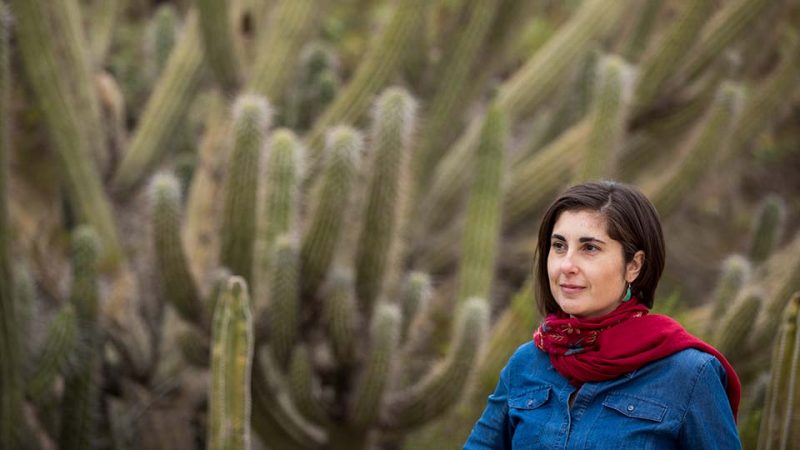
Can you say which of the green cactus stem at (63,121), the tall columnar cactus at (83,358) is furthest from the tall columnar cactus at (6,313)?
Result: the green cactus stem at (63,121)

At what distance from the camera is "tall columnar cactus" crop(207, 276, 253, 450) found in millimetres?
3154

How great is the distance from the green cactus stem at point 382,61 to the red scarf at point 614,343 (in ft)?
11.9

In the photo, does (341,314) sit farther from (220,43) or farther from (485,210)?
(220,43)

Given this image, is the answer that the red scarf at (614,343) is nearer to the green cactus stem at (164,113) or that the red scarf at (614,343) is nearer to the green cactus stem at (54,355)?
the green cactus stem at (54,355)

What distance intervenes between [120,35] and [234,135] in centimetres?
490

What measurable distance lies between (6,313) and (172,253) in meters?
0.77

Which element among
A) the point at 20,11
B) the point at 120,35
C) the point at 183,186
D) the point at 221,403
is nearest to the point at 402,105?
the point at 221,403

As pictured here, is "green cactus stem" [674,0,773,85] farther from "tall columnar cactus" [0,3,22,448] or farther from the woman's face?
the woman's face

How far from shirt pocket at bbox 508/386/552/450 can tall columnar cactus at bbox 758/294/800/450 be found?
0.94 meters

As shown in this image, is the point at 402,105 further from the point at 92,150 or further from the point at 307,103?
the point at 92,150

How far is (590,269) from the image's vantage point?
2035mm

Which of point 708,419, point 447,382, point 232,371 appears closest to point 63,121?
point 447,382

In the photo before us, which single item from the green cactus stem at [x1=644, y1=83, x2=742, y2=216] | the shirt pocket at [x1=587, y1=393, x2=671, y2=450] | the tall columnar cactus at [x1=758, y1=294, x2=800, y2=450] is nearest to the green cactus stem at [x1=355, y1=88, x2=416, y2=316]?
the green cactus stem at [x1=644, y1=83, x2=742, y2=216]

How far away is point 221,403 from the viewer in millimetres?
3244
